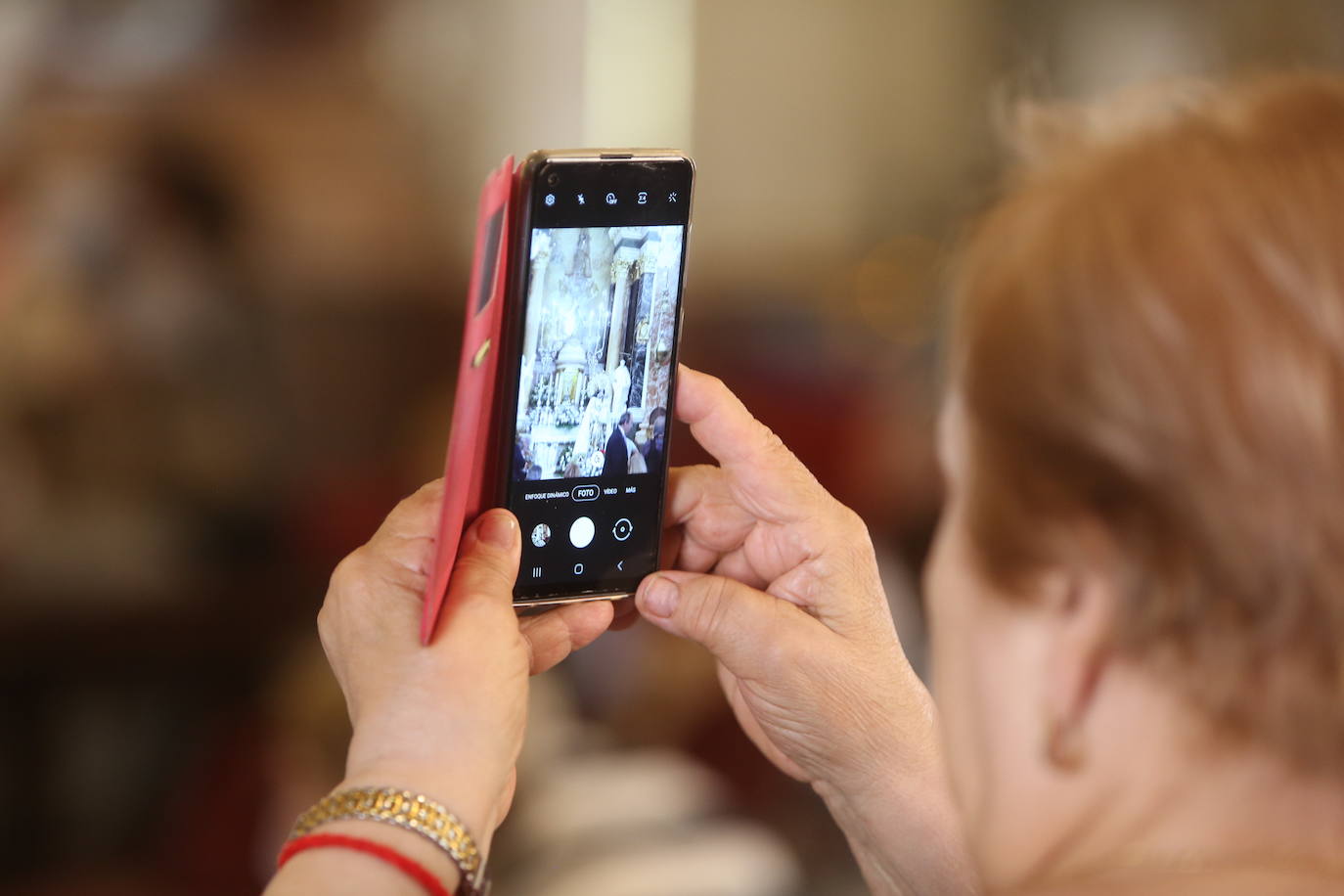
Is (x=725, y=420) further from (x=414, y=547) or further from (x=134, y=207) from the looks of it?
(x=134, y=207)

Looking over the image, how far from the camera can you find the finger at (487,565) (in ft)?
2.11

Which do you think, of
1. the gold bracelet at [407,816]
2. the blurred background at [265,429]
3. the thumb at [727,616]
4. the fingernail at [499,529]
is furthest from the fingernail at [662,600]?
the blurred background at [265,429]

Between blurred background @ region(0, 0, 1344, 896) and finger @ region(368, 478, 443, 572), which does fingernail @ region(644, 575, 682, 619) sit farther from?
blurred background @ region(0, 0, 1344, 896)

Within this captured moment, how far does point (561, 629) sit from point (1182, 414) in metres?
0.42

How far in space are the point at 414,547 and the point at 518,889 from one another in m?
0.85

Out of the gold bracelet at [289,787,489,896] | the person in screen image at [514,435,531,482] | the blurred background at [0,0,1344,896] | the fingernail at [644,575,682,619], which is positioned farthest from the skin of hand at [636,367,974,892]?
the blurred background at [0,0,1344,896]

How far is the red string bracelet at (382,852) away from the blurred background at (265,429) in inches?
31.9

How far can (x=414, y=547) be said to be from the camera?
2.26ft

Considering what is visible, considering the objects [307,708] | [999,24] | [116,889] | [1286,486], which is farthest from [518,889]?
[999,24]

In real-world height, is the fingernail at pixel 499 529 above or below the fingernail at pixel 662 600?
above

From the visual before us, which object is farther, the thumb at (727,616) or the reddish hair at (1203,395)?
the thumb at (727,616)

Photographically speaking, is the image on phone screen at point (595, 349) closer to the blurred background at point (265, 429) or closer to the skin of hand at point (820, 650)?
the skin of hand at point (820, 650)

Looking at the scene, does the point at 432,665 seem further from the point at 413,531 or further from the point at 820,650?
the point at 820,650

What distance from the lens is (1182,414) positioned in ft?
1.37
